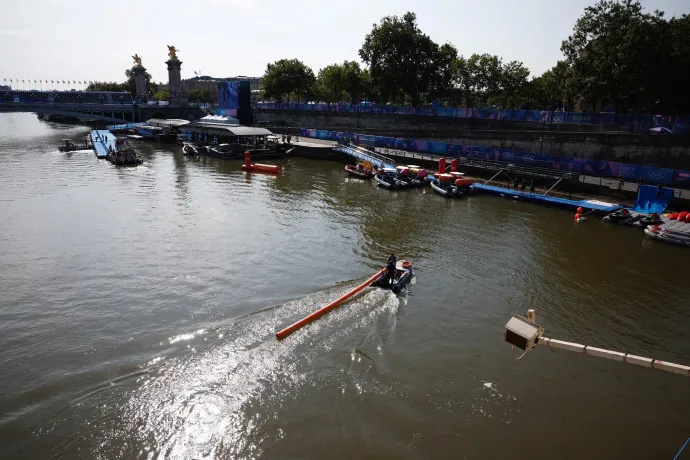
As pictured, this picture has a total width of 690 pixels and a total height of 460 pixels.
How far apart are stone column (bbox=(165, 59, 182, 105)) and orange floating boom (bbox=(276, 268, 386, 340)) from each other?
338 feet

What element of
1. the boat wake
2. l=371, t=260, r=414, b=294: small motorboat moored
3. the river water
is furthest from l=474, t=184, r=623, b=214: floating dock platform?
the boat wake

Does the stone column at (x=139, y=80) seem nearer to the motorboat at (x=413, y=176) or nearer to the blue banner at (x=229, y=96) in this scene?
the blue banner at (x=229, y=96)

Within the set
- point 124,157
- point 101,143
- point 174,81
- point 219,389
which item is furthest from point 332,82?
point 219,389

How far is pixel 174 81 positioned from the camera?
108 m

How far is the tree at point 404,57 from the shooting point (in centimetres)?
7562

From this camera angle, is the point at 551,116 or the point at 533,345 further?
the point at 551,116

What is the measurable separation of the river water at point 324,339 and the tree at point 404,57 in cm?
4962

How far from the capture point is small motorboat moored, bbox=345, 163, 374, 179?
169 ft

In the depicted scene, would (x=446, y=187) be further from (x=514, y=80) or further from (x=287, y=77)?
(x=287, y=77)

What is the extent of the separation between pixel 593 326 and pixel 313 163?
48.5 meters

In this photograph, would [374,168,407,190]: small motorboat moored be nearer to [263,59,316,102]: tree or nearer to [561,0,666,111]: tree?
[561,0,666,111]: tree

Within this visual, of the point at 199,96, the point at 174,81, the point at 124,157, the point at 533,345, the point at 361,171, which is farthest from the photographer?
the point at 199,96

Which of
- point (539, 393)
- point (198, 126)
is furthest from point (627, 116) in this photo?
point (198, 126)

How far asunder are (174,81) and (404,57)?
62592mm
